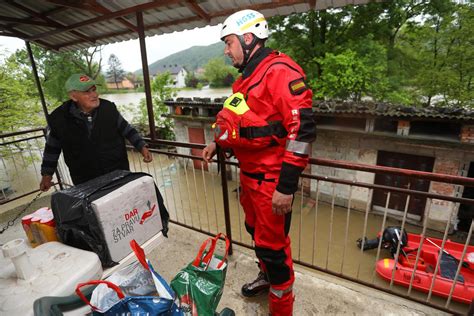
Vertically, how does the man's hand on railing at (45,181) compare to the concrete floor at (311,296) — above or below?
above

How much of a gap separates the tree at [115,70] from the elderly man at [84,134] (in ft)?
233

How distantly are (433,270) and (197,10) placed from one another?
7.57m

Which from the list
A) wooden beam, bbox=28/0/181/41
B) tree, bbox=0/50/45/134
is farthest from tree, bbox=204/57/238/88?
wooden beam, bbox=28/0/181/41

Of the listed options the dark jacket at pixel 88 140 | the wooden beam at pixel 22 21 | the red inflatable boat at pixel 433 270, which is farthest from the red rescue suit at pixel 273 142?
the red inflatable boat at pixel 433 270

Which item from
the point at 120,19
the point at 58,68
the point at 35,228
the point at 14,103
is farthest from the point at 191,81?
the point at 35,228

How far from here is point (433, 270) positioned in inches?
244

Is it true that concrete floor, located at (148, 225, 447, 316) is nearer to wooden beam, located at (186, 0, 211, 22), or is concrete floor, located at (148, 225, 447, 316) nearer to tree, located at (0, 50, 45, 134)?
wooden beam, located at (186, 0, 211, 22)

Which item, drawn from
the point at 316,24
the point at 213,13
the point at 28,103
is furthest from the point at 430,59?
the point at 28,103

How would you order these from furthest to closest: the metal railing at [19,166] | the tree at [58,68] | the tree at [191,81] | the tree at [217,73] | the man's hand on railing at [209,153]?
the tree at [191,81] < the tree at [217,73] < the tree at [58,68] < the metal railing at [19,166] < the man's hand on railing at [209,153]

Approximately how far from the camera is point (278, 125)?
156 centimetres

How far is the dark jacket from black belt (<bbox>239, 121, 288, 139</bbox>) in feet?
4.79

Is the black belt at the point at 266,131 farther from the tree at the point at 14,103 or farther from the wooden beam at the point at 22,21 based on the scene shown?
the tree at the point at 14,103

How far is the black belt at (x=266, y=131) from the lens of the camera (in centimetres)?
155

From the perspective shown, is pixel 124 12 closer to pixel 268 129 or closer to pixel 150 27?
pixel 150 27
